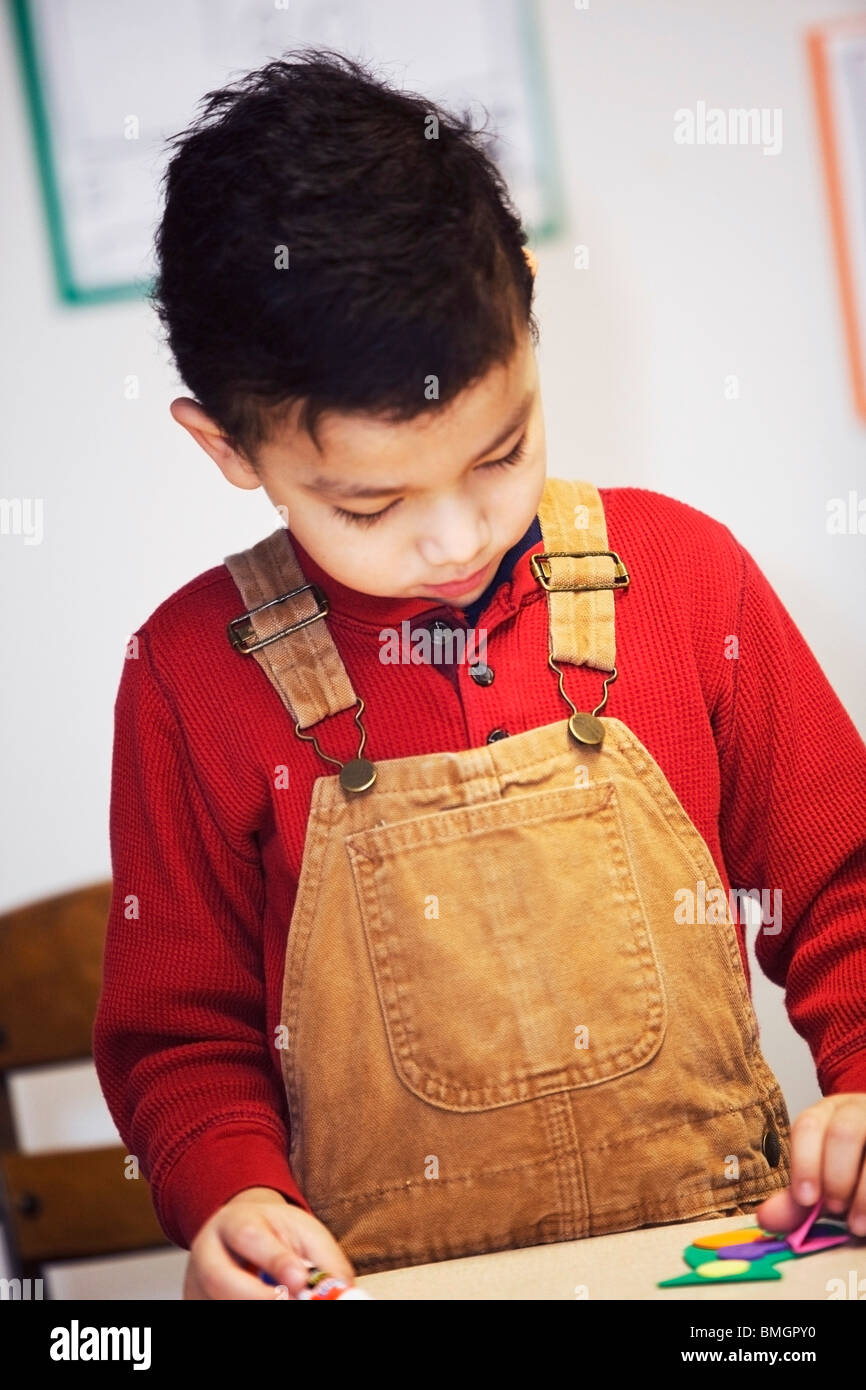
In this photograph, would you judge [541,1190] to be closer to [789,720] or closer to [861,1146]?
[861,1146]

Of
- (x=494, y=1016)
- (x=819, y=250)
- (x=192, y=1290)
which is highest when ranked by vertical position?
(x=819, y=250)

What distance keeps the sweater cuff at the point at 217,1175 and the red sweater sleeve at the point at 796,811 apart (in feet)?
1.01

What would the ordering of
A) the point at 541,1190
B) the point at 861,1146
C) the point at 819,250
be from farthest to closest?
1. the point at 819,250
2. the point at 541,1190
3. the point at 861,1146

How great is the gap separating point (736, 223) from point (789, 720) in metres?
0.72

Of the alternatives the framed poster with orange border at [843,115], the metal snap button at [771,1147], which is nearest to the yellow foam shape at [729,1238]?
the metal snap button at [771,1147]

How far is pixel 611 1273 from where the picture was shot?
71 cm

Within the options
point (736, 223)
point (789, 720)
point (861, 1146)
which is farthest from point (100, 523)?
point (861, 1146)

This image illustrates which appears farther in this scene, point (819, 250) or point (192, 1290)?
point (819, 250)

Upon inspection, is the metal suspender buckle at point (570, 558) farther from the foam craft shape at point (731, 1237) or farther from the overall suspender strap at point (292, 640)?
the foam craft shape at point (731, 1237)

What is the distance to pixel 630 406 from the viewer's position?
1456mm

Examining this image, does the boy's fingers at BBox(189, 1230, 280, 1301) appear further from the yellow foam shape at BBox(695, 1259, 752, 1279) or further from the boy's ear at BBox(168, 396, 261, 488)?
the boy's ear at BBox(168, 396, 261, 488)

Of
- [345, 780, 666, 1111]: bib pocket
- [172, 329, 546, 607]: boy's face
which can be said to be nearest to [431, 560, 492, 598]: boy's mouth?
[172, 329, 546, 607]: boy's face

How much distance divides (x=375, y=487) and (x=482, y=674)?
17cm

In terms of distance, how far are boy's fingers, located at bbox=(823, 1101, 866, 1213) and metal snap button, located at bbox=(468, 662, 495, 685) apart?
31 cm
